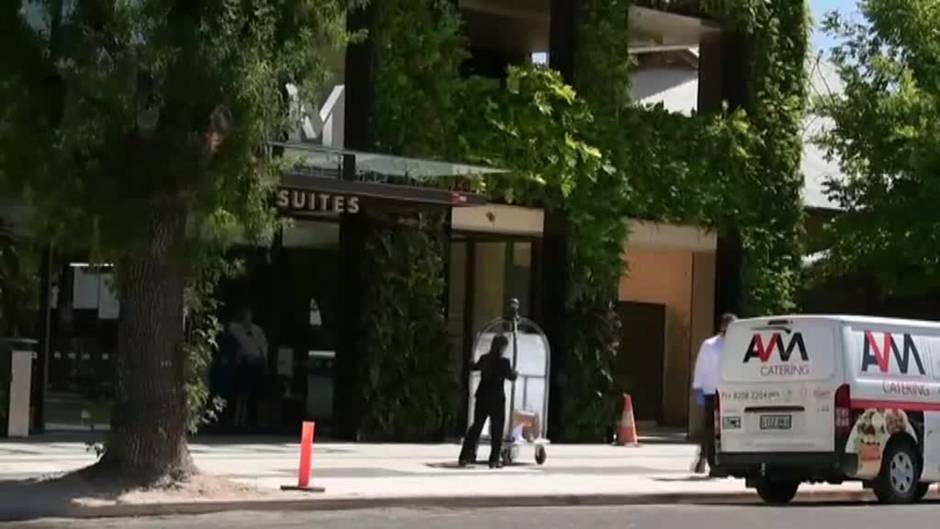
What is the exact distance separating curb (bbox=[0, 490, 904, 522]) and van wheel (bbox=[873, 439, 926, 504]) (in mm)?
1262

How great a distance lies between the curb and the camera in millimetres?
15195

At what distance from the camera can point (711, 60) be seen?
30.4 meters

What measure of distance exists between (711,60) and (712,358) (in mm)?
10544

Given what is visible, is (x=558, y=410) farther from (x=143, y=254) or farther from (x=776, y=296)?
(x=143, y=254)

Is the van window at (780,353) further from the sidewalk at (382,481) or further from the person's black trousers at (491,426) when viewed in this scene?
the person's black trousers at (491,426)

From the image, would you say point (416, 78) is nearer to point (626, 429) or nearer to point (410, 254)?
point (410, 254)

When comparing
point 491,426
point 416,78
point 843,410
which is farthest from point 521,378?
point 416,78

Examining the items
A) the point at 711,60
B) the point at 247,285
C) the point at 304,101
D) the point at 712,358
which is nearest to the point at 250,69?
the point at 304,101

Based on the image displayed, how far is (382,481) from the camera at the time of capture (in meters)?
18.7

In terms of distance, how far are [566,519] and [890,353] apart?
16.0 feet

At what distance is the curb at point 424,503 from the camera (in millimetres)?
15195

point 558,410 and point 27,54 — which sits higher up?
point 27,54

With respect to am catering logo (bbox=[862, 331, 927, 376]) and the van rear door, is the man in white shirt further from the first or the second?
am catering logo (bbox=[862, 331, 927, 376])

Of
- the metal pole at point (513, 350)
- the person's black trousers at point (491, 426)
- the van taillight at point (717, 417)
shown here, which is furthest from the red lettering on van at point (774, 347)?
the metal pole at point (513, 350)
